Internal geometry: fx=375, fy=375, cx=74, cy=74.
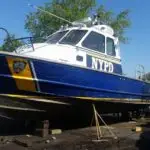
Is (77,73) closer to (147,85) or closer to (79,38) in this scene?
(79,38)

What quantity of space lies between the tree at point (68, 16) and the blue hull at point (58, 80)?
52.4 feet

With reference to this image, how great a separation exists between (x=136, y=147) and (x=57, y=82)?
235cm

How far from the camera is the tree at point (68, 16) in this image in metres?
26.2

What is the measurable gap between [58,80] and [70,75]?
1.13 feet

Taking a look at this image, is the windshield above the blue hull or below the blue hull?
above

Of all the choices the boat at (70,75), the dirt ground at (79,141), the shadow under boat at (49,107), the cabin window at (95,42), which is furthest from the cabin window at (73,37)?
the dirt ground at (79,141)

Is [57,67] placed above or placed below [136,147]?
above

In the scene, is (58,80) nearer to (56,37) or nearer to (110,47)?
(56,37)

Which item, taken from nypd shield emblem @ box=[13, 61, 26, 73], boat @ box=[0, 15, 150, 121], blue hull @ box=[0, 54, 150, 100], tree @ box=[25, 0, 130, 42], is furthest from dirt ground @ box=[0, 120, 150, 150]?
tree @ box=[25, 0, 130, 42]

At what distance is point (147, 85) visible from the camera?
1242 cm

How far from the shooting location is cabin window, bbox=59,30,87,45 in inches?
397

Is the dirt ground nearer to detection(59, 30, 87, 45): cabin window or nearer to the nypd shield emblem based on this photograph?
the nypd shield emblem

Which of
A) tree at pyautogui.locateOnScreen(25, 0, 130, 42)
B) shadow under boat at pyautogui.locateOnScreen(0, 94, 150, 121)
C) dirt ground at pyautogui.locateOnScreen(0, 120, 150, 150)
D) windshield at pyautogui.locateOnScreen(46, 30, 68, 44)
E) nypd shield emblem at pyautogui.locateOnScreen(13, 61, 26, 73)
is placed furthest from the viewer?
tree at pyautogui.locateOnScreen(25, 0, 130, 42)

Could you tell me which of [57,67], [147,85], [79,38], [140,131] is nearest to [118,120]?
[147,85]
